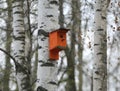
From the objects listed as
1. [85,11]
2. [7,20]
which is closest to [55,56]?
[85,11]

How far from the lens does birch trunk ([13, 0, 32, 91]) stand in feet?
19.0

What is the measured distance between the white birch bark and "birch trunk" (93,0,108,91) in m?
1.71

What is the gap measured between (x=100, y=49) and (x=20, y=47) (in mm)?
1360

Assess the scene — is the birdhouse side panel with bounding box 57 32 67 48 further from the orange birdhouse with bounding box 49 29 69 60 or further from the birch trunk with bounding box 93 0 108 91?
the birch trunk with bounding box 93 0 108 91

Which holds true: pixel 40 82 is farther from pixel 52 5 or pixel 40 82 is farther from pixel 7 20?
pixel 7 20

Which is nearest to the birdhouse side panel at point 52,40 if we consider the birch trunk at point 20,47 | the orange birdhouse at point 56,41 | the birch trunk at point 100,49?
the orange birdhouse at point 56,41

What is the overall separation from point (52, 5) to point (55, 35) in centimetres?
41

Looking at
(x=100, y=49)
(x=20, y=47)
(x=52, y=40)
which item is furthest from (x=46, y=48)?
(x=20, y=47)

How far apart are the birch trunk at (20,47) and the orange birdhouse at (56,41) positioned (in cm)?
157

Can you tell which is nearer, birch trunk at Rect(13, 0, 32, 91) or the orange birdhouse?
the orange birdhouse

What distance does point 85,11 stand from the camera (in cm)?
712

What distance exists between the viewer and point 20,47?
6172 millimetres

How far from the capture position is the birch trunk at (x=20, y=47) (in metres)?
5.80

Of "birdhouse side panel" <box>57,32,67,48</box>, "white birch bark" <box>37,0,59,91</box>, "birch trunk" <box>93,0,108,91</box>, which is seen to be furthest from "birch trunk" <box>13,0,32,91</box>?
"birdhouse side panel" <box>57,32,67,48</box>
